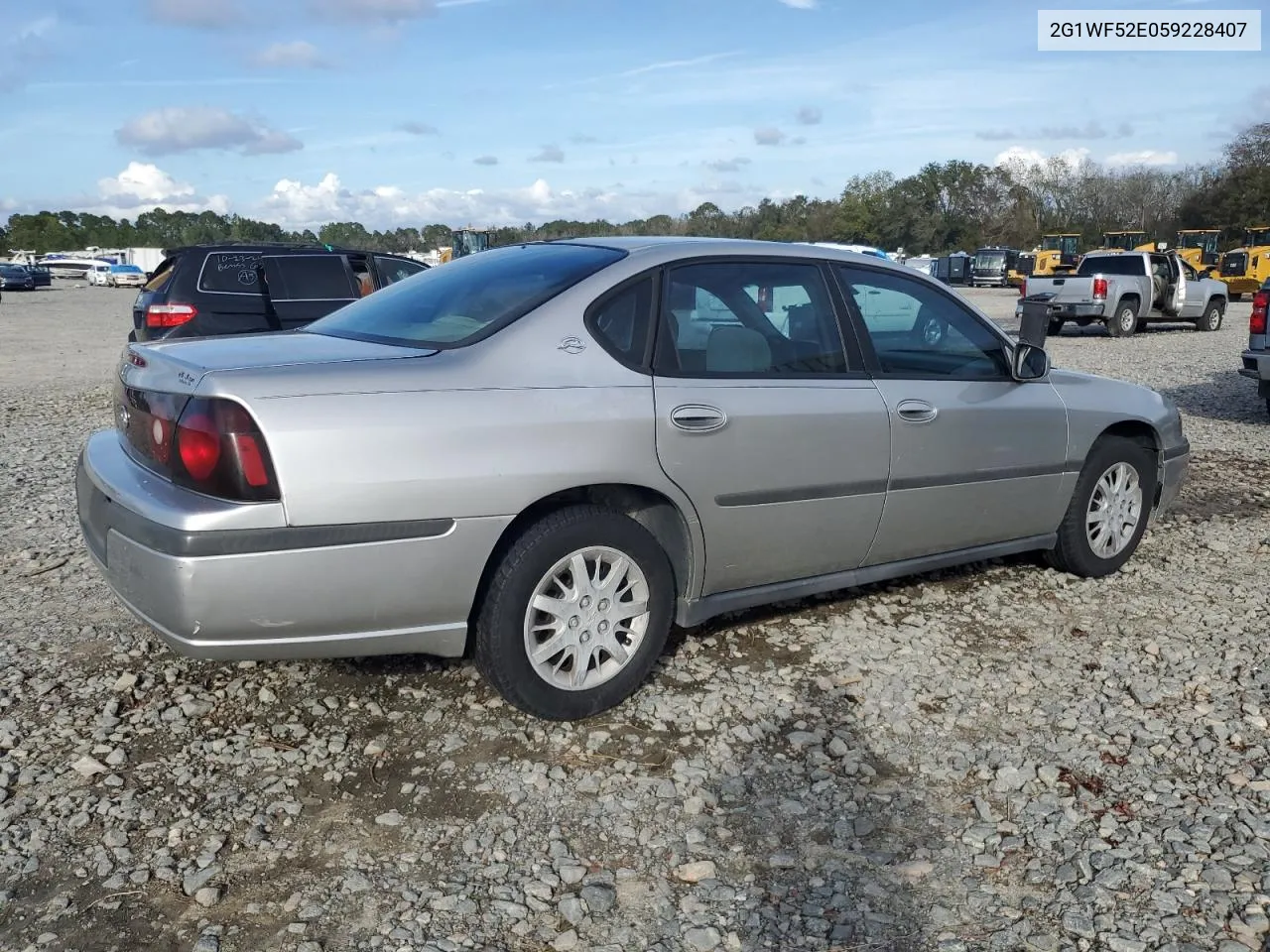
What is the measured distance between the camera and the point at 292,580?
10.1ft

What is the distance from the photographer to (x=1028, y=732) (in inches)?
144

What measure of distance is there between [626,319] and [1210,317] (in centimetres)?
2287

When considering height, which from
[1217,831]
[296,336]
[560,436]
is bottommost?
[1217,831]

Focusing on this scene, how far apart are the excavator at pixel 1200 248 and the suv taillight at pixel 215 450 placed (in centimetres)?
3937

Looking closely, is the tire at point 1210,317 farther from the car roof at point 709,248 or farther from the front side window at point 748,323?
the front side window at point 748,323

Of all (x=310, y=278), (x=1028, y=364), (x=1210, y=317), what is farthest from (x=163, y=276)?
(x=1210, y=317)

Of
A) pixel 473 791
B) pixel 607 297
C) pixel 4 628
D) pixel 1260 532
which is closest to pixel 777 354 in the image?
pixel 607 297

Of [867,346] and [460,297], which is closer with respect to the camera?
[460,297]

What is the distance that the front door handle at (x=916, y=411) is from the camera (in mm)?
4277

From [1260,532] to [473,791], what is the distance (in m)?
5.15

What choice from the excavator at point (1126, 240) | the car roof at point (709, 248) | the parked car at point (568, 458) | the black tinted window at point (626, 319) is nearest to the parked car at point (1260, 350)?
the parked car at point (568, 458)

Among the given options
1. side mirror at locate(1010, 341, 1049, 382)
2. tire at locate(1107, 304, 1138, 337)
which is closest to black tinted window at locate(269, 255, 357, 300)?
side mirror at locate(1010, 341, 1049, 382)

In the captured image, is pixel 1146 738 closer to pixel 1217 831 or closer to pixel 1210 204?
pixel 1217 831

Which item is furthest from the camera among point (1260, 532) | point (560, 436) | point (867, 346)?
point (1260, 532)
